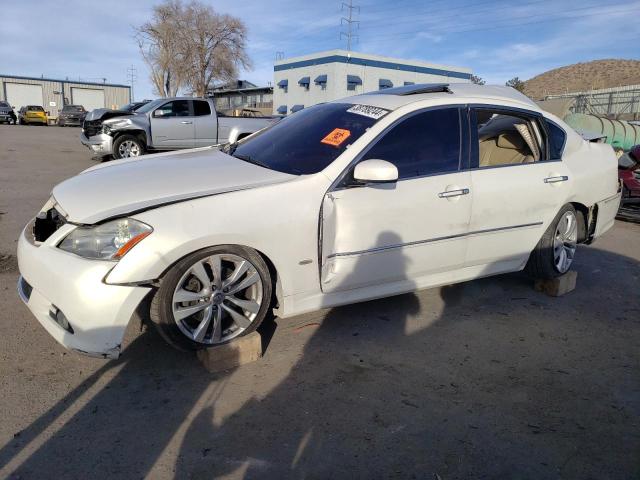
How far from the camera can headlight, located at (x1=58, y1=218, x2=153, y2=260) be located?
263 centimetres

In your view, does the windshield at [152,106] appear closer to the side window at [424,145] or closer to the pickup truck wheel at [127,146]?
the pickup truck wheel at [127,146]

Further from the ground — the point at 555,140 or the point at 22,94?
the point at 22,94

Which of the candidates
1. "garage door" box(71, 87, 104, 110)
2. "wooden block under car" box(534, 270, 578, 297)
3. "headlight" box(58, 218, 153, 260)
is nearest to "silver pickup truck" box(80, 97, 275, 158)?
"wooden block under car" box(534, 270, 578, 297)

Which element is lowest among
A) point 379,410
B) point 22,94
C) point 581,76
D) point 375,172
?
point 379,410

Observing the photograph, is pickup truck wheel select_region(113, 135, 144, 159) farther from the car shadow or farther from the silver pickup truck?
the car shadow

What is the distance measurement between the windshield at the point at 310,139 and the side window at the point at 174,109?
935 centimetres

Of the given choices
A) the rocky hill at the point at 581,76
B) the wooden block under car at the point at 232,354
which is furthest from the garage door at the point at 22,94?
the wooden block under car at the point at 232,354

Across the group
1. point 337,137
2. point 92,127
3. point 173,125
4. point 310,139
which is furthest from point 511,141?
point 92,127

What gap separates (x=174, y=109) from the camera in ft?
42.0

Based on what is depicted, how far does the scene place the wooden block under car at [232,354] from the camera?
9.66 feet

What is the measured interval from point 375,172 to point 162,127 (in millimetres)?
10723

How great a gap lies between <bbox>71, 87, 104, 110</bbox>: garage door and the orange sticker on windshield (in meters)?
63.6

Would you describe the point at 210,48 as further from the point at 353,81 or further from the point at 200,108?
the point at 200,108

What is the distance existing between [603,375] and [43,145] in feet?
61.1
